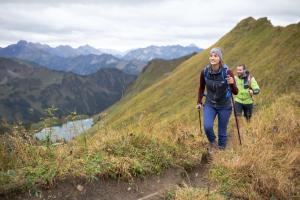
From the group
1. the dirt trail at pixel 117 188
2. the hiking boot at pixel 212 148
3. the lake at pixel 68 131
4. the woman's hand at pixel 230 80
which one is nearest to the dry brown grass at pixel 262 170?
the hiking boot at pixel 212 148

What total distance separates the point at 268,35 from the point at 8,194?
6602 cm

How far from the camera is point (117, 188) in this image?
6730 mm

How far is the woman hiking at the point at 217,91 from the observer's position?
8586 millimetres

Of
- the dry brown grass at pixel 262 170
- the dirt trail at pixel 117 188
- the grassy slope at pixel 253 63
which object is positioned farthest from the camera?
the grassy slope at pixel 253 63

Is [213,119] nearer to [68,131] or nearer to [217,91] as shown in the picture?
[217,91]

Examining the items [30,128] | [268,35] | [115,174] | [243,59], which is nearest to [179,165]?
[115,174]

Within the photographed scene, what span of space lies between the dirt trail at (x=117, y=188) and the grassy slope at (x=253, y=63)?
81.8ft

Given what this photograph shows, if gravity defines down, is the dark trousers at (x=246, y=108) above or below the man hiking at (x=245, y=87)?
below

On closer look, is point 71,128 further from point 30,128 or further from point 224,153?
point 224,153

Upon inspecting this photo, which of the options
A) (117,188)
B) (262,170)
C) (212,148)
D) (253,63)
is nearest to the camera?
(117,188)

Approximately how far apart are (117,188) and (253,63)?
5240 centimetres

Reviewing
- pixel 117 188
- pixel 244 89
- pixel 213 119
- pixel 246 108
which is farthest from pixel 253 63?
pixel 117 188

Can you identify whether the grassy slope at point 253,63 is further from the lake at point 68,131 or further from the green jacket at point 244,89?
the lake at point 68,131

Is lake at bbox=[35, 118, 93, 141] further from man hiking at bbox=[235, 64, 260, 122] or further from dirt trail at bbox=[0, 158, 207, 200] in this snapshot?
man hiking at bbox=[235, 64, 260, 122]
